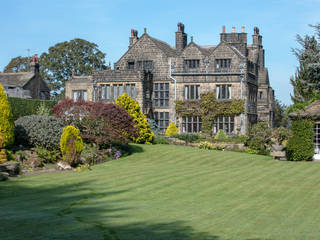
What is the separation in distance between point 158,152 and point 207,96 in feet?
53.0

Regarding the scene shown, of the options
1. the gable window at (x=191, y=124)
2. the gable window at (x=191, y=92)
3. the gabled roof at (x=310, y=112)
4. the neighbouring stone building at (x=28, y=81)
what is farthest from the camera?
the neighbouring stone building at (x=28, y=81)

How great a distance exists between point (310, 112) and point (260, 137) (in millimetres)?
5502

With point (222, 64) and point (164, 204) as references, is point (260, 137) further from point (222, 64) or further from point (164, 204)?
point (164, 204)

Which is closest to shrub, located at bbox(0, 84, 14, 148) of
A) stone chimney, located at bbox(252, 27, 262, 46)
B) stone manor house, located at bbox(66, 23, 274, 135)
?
stone manor house, located at bbox(66, 23, 274, 135)

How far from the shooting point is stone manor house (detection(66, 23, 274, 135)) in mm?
47781

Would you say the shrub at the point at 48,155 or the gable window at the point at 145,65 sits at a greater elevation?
the gable window at the point at 145,65

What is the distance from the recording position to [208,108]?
157 feet

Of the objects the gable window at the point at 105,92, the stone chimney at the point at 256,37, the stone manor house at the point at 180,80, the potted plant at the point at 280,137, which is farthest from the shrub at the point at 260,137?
the stone chimney at the point at 256,37

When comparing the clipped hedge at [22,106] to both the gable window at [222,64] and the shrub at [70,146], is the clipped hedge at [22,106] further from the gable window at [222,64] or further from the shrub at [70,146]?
the gable window at [222,64]

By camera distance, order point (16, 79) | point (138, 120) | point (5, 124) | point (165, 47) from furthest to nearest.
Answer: point (16, 79) < point (165, 47) < point (138, 120) < point (5, 124)

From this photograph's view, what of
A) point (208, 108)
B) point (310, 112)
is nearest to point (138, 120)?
point (208, 108)

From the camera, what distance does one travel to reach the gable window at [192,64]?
49.6 meters

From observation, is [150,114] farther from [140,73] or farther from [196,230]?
[196,230]

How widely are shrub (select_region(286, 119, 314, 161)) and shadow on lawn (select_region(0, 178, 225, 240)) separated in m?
16.8
